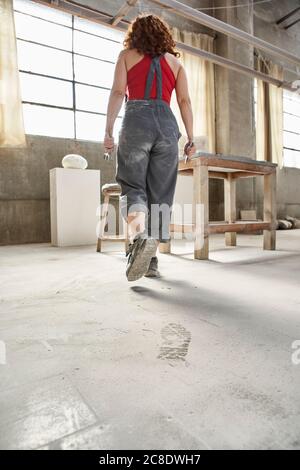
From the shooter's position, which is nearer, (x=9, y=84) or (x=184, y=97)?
(x=184, y=97)

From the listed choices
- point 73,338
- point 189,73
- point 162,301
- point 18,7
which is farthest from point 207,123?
point 73,338

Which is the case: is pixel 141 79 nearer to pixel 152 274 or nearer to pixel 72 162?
pixel 152 274

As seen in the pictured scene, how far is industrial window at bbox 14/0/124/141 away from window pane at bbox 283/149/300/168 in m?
4.77

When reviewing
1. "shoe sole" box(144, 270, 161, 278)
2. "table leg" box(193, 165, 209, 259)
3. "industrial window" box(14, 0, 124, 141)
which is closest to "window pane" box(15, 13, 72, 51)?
"industrial window" box(14, 0, 124, 141)

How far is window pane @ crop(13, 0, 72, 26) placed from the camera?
A: 14.3 ft

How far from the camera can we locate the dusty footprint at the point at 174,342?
2.87 ft

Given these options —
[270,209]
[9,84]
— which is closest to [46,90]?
[9,84]

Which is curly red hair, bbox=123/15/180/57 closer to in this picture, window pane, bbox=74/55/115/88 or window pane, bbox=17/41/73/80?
window pane, bbox=17/41/73/80

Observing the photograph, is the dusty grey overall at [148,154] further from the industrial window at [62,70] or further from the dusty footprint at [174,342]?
the industrial window at [62,70]

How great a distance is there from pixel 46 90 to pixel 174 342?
14.9 ft

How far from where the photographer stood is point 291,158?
7.91m

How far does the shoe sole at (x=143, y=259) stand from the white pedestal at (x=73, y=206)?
95.3 inches

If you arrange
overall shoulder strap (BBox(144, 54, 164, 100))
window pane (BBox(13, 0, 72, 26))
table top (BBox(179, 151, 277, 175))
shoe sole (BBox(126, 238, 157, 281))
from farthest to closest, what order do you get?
window pane (BBox(13, 0, 72, 26)), table top (BBox(179, 151, 277, 175)), overall shoulder strap (BBox(144, 54, 164, 100)), shoe sole (BBox(126, 238, 157, 281))

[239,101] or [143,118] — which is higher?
[239,101]
